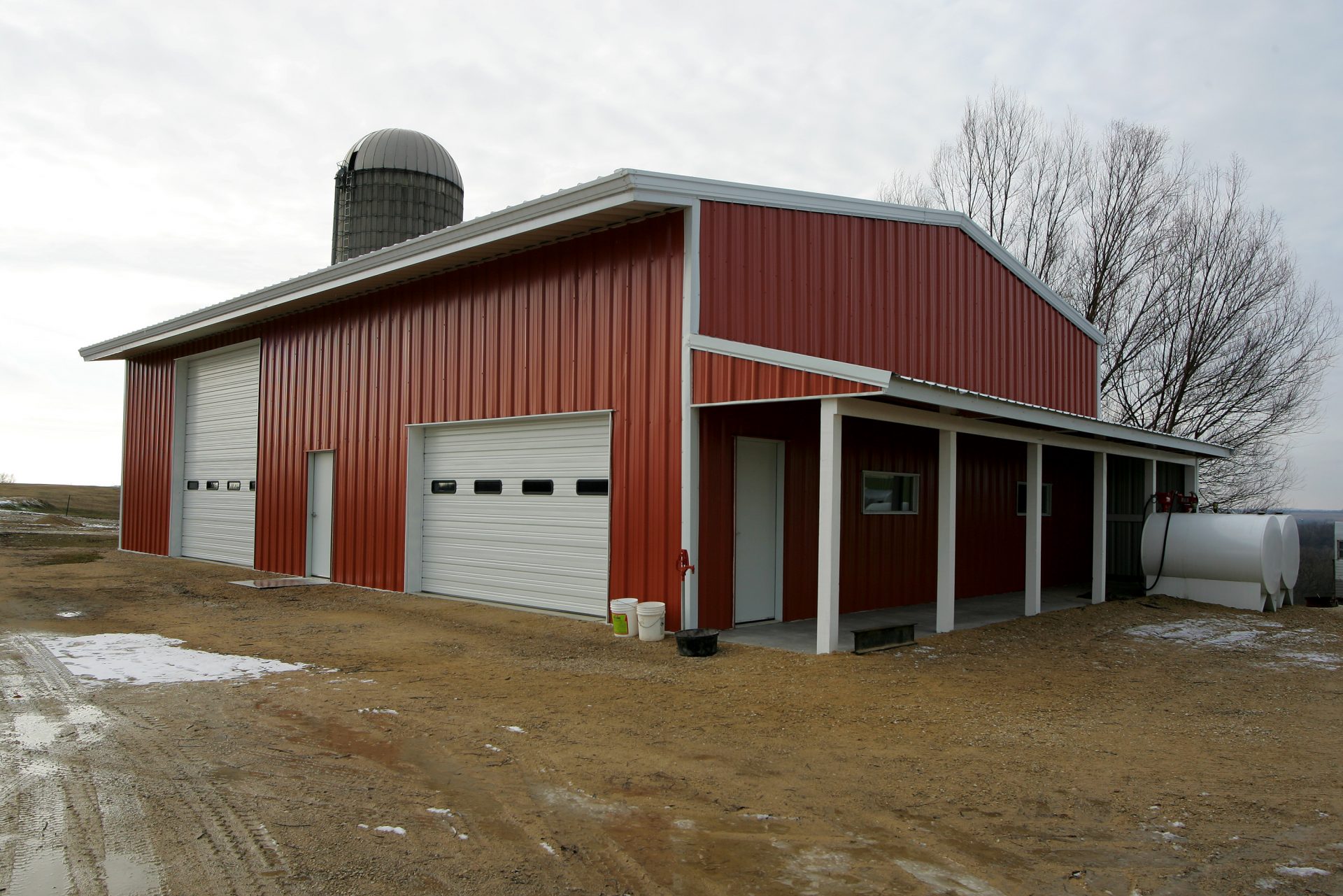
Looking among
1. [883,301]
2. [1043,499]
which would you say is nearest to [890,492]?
[883,301]

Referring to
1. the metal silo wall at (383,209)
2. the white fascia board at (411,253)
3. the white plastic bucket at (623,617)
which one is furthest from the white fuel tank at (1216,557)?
the metal silo wall at (383,209)

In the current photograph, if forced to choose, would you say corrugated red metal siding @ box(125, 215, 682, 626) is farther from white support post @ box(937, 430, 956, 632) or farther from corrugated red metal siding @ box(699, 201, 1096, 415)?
white support post @ box(937, 430, 956, 632)

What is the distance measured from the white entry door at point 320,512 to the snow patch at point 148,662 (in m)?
5.66

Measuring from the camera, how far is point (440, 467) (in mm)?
12906

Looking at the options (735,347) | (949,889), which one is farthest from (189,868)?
(735,347)

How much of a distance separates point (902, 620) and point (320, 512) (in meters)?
9.48

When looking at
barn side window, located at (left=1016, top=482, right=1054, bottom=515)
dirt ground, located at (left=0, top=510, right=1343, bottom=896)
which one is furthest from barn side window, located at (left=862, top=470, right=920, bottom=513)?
barn side window, located at (left=1016, top=482, right=1054, bottom=515)

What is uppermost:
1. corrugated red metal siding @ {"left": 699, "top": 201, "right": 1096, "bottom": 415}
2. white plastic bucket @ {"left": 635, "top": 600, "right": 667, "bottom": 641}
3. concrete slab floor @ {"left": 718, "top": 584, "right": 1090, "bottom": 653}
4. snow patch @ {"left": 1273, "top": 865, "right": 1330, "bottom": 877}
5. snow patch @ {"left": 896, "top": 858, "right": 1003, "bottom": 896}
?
corrugated red metal siding @ {"left": 699, "top": 201, "right": 1096, "bottom": 415}

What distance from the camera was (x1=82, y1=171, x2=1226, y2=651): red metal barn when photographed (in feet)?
31.1

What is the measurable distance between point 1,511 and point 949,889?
38.5 meters

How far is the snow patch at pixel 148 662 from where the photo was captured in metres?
7.19

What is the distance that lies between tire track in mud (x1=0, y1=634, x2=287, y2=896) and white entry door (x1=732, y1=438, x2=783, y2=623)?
19.3 ft

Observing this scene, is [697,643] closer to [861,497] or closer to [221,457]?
[861,497]

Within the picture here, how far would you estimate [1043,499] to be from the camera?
16.2 metres
